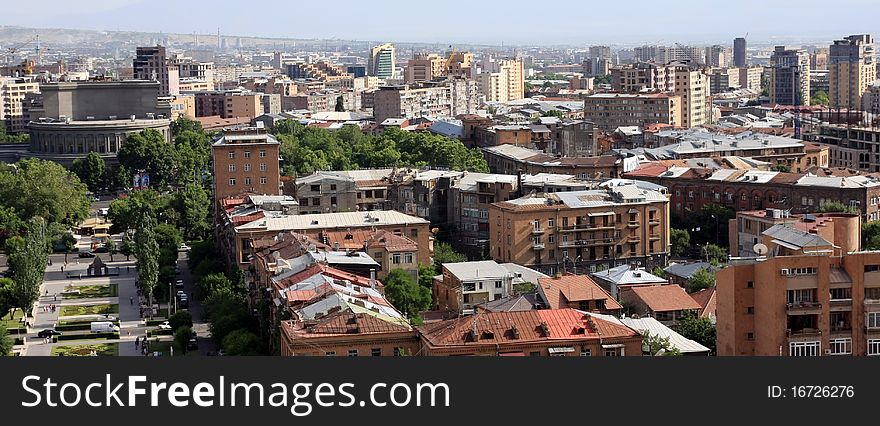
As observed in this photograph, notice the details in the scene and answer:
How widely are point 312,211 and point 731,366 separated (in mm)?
25767

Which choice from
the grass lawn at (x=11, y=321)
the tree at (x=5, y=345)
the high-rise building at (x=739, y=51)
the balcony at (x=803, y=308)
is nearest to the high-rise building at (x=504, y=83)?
the high-rise building at (x=739, y=51)

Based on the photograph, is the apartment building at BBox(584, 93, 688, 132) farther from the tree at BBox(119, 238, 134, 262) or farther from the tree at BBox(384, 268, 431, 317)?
the tree at BBox(384, 268, 431, 317)

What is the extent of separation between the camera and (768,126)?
2586 inches

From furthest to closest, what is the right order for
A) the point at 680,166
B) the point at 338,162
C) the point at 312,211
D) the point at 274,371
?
1. the point at 338,162
2. the point at 680,166
3. the point at 312,211
4. the point at 274,371

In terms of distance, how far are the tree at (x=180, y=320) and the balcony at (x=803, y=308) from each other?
12662mm

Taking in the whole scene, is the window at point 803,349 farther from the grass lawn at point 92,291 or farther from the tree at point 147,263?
the grass lawn at point 92,291

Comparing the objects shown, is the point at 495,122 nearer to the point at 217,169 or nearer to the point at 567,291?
the point at 217,169

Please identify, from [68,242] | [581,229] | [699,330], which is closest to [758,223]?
[581,229]

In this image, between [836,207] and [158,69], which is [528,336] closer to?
[836,207]

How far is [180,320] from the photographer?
28.8m

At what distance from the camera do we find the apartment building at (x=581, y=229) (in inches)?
1342

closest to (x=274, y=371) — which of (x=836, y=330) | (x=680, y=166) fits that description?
(x=836, y=330)

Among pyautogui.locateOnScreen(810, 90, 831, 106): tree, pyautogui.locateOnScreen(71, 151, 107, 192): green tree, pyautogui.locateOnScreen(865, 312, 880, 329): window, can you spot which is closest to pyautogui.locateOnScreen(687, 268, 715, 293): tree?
pyautogui.locateOnScreen(865, 312, 880, 329): window

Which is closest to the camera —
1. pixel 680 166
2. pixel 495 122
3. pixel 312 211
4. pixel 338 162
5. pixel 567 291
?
pixel 567 291
